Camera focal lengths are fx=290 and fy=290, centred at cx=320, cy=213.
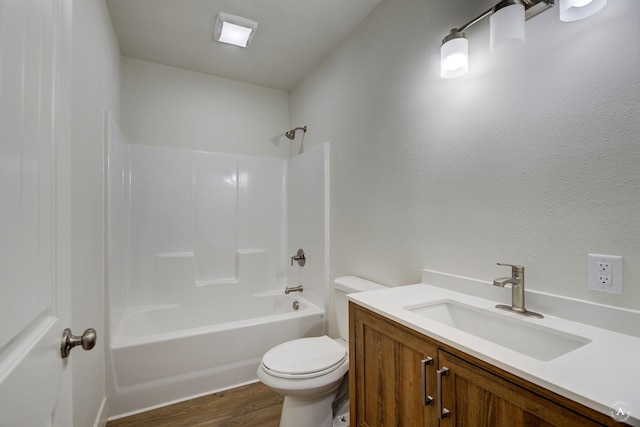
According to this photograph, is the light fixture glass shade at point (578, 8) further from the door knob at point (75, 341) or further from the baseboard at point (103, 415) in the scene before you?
the baseboard at point (103, 415)

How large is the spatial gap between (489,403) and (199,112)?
299 cm

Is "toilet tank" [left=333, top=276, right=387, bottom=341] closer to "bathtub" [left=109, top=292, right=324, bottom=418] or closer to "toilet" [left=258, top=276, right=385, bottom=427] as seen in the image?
"toilet" [left=258, top=276, right=385, bottom=427]

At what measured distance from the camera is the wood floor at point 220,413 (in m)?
1.79

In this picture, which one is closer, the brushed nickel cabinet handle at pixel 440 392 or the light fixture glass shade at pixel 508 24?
the brushed nickel cabinet handle at pixel 440 392

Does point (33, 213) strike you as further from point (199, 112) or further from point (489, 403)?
point (199, 112)

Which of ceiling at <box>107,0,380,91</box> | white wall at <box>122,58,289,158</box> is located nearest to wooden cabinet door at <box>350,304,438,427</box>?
ceiling at <box>107,0,380,91</box>

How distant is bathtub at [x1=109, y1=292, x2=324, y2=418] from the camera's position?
1880 millimetres

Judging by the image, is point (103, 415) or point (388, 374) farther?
point (103, 415)

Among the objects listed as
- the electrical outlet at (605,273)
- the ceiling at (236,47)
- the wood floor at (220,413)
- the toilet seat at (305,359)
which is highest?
the ceiling at (236,47)

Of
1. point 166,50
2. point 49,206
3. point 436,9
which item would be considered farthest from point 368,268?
point 166,50

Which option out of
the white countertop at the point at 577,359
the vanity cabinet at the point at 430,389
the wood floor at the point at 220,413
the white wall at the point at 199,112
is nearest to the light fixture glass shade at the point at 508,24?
the white countertop at the point at 577,359

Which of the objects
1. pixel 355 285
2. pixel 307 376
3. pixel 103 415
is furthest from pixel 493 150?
pixel 103 415

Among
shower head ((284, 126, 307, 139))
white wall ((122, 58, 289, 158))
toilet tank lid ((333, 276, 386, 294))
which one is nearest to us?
toilet tank lid ((333, 276, 386, 294))

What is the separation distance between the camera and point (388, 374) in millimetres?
1075
